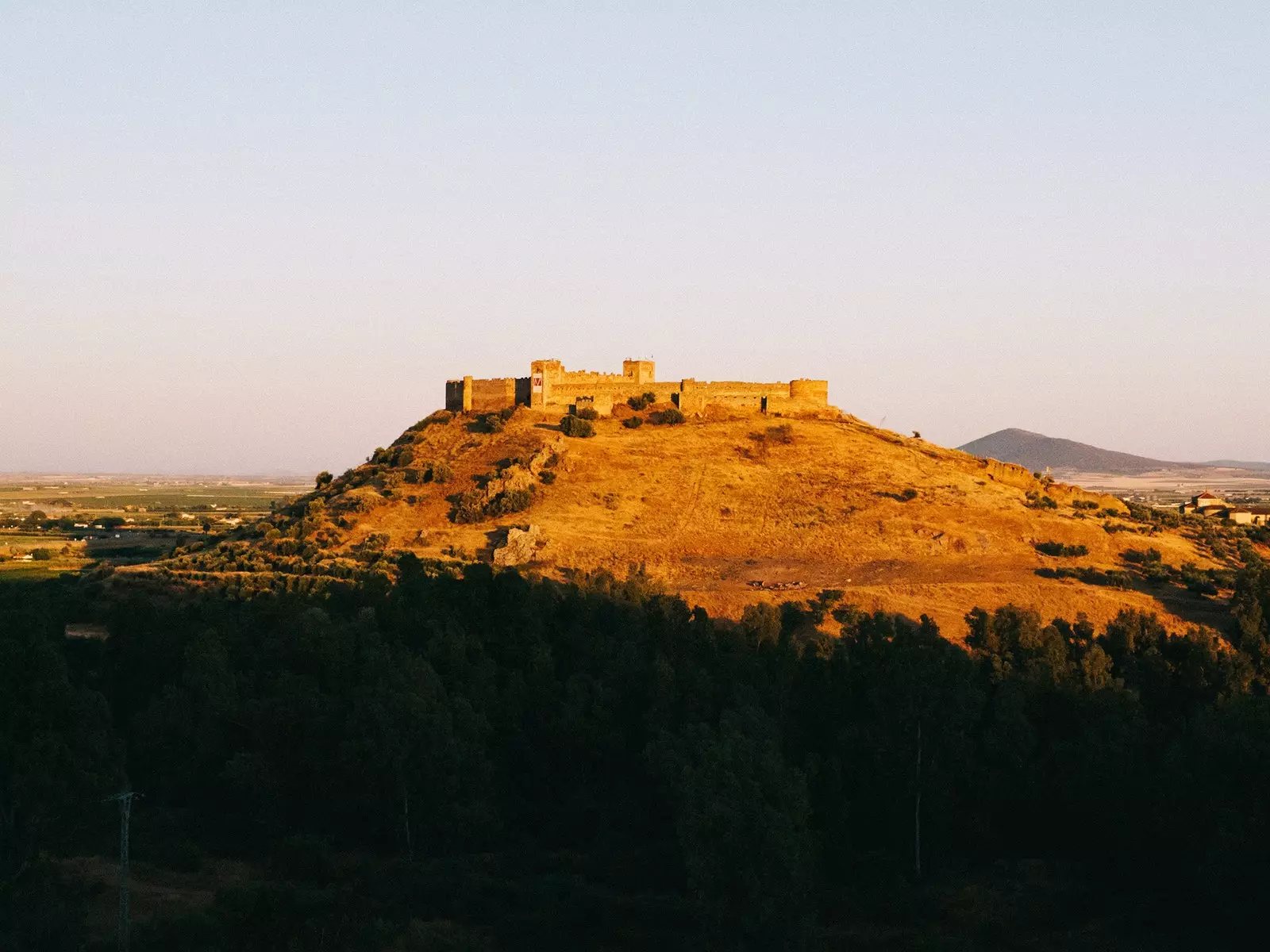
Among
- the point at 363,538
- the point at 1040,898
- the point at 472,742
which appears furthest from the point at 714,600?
the point at 1040,898

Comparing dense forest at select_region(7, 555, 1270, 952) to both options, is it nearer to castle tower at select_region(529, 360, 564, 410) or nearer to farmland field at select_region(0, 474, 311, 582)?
castle tower at select_region(529, 360, 564, 410)

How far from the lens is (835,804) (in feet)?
94.9

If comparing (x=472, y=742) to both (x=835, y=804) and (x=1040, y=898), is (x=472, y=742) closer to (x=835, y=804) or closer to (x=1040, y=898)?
(x=835, y=804)

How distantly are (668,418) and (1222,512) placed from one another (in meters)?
33.9

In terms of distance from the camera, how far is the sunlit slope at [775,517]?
52.4 meters

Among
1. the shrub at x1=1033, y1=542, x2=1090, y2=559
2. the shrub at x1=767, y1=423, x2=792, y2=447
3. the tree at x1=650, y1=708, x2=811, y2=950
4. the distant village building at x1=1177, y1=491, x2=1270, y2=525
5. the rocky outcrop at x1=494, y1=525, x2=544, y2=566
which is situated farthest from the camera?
the distant village building at x1=1177, y1=491, x2=1270, y2=525

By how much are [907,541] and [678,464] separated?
1230 centimetres

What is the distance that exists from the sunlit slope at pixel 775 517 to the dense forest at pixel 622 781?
1156cm

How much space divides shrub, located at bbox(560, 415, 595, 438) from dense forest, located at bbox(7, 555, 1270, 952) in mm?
25413

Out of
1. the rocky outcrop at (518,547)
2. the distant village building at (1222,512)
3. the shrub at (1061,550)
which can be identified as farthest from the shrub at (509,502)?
the distant village building at (1222,512)

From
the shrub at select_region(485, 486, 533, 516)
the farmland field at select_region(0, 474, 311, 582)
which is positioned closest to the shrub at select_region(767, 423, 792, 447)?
the shrub at select_region(485, 486, 533, 516)

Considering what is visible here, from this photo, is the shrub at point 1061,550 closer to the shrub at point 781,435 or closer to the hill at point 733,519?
the hill at point 733,519

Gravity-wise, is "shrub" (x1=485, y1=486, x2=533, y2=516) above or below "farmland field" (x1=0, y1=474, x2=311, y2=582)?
above

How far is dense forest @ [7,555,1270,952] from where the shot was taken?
23500mm
